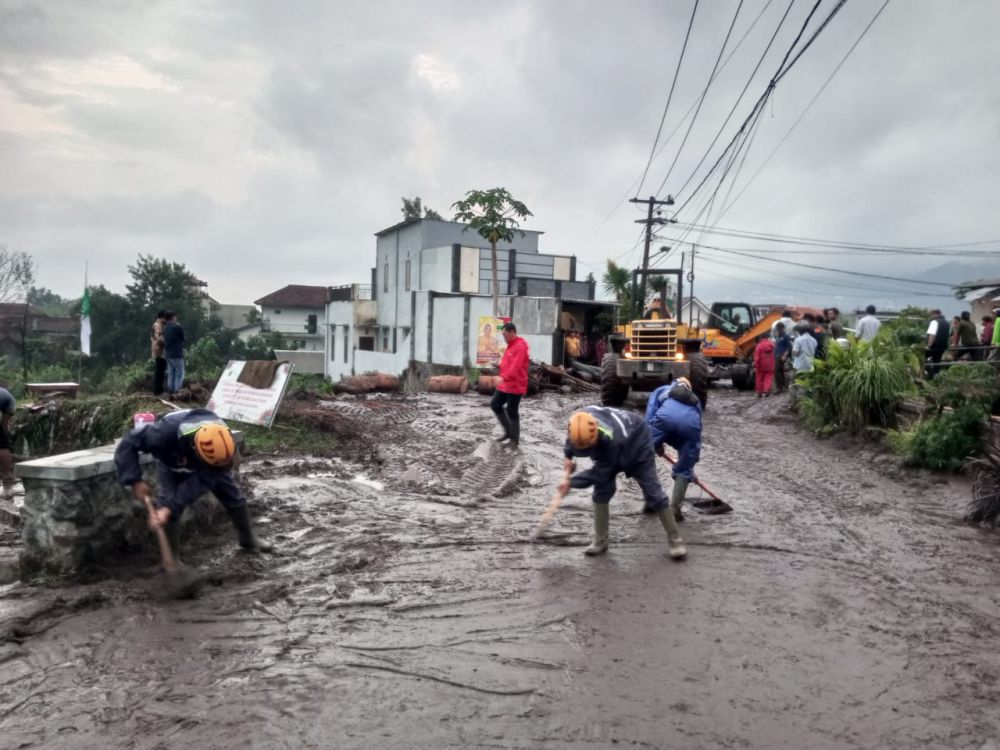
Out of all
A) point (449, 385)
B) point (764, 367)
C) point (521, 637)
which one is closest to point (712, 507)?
point (521, 637)

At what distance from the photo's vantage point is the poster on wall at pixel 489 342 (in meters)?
26.0

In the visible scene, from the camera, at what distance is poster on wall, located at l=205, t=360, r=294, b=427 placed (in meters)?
11.0

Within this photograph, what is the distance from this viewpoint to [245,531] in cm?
586

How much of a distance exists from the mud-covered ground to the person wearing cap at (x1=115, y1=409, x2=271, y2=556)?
0.55 m

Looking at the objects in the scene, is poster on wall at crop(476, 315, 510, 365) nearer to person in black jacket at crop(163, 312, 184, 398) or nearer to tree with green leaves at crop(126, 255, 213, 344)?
person in black jacket at crop(163, 312, 184, 398)

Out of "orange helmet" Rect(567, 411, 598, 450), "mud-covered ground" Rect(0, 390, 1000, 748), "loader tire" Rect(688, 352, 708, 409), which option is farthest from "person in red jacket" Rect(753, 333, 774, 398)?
"orange helmet" Rect(567, 411, 598, 450)

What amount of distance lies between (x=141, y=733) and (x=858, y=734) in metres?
3.16

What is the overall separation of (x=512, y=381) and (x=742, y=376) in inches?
425

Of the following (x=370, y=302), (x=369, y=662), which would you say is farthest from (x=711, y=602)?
(x=370, y=302)

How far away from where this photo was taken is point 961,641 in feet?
14.9

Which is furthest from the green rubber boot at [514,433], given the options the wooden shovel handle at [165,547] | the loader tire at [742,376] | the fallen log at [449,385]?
the loader tire at [742,376]

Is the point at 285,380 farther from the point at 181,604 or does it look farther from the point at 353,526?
the point at 181,604

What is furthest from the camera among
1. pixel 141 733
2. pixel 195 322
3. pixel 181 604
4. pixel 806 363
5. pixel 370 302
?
pixel 195 322

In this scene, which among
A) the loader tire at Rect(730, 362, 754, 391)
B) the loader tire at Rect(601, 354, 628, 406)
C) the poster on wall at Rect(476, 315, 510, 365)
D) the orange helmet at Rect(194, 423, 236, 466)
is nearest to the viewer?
the orange helmet at Rect(194, 423, 236, 466)
